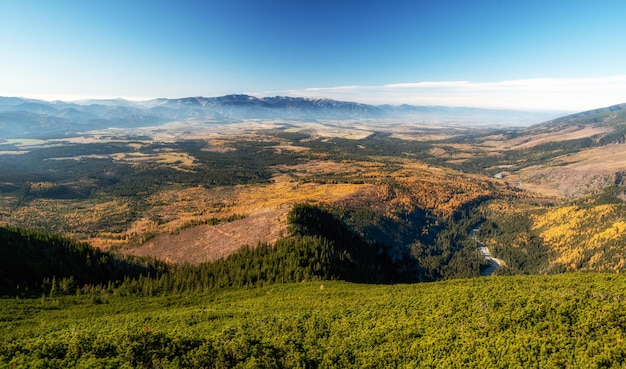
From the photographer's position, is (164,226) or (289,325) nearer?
(289,325)

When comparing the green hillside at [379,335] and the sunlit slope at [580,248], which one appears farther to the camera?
the sunlit slope at [580,248]

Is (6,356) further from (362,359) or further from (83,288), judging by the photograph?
(83,288)

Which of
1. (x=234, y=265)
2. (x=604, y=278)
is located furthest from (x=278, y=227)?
(x=604, y=278)

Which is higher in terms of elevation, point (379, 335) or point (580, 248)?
point (379, 335)

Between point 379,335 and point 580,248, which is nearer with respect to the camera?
point 379,335

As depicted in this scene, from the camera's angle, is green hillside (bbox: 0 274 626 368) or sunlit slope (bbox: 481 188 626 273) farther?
sunlit slope (bbox: 481 188 626 273)

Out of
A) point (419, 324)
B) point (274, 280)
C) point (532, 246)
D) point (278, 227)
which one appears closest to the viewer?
point (419, 324)

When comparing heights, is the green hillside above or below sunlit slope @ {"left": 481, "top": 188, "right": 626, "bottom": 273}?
Result: above

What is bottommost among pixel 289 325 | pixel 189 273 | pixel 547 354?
pixel 189 273

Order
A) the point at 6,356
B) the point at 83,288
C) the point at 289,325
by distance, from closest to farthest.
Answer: the point at 6,356 < the point at 289,325 < the point at 83,288

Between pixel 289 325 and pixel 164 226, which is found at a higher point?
pixel 289 325

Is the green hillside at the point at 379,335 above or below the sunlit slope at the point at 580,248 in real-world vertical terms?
above
